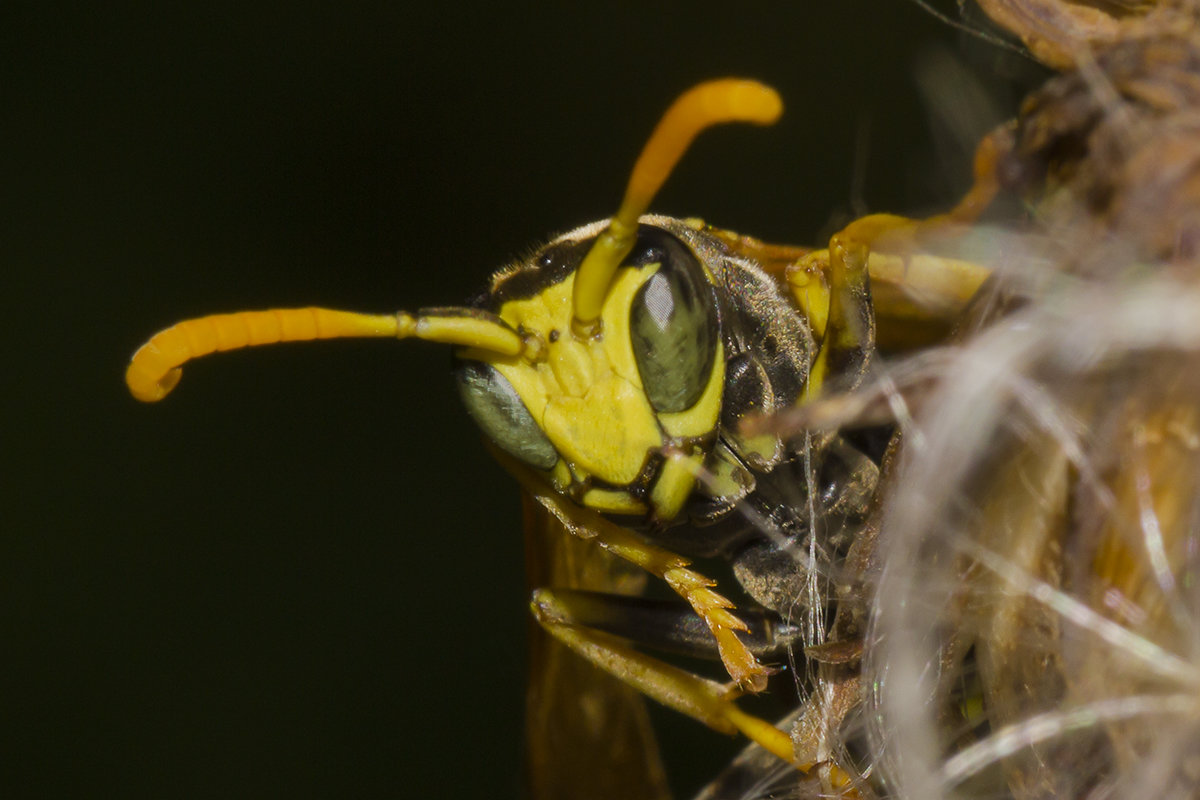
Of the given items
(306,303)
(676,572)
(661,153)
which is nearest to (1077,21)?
(661,153)

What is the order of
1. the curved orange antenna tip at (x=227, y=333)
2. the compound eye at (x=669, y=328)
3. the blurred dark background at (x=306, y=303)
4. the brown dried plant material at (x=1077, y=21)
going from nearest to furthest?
the brown dried plant material at (x=1077, y=21) < the curved orange antenna tip at (x=227, y=333) < the compound eye at (x=669, y=328) < the blurred dark background at (x=306, y=303)

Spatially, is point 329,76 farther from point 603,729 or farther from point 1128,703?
point 1128,703

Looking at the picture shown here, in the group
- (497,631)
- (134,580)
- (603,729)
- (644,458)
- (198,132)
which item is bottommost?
(497,631)

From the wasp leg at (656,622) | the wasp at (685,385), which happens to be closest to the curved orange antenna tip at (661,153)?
the wasp at (685,385)

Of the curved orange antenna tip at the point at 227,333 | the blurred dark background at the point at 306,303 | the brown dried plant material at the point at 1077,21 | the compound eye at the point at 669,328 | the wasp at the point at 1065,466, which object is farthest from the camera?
the blurred dark background at the point at 306,303

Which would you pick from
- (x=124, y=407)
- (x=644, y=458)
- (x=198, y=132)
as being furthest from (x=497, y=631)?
(x=644, y=458)

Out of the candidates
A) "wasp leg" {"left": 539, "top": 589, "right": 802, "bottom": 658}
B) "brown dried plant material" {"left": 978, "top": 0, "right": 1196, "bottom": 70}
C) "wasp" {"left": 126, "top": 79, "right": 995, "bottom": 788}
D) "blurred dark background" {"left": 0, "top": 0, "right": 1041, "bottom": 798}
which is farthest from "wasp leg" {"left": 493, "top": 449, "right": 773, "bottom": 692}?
"blurred dark background" {"left": 0, "top": 0, "right": 1041, "bottom": 798}

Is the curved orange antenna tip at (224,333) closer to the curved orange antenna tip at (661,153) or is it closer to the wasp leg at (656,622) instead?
the curved orange antenna tip at (661,153)
